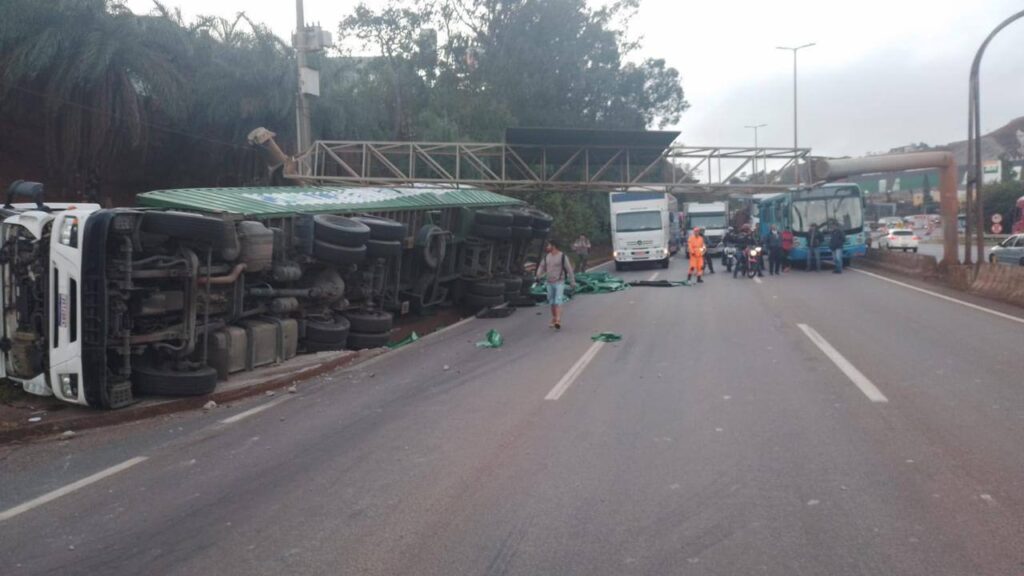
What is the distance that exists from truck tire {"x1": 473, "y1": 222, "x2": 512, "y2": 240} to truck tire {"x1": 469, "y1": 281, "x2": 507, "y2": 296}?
109 cm

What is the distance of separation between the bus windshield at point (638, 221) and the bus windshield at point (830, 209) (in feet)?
21.3

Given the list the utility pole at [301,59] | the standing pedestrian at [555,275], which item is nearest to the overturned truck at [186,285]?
the standing pedestrian at [555,275]

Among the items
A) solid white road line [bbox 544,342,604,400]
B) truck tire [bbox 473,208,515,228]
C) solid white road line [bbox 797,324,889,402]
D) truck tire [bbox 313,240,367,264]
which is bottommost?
solid white road line [bbox 544,342,604,400]

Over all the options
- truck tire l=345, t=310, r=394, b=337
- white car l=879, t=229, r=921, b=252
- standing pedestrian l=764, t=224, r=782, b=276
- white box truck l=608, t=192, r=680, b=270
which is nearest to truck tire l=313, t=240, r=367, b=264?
truck tire l=345, t=310, r=394, b=337

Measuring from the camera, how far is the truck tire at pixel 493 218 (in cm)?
2103

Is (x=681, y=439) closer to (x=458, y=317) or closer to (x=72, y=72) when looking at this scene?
(x=458, y=317)

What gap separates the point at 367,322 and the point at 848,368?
7.66 meters

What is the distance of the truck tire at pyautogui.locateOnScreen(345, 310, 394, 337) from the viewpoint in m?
15.2

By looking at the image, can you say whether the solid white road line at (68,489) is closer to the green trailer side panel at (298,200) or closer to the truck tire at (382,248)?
the green trailer side panel at (298,200)

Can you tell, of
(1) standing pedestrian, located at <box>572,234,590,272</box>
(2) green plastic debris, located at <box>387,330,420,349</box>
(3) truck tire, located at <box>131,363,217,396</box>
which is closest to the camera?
(3) truck tire, located at <box>131,363,217,396</box>

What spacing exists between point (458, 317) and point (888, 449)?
47.1 feet

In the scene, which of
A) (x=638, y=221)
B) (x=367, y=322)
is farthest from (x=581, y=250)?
(x=367, y=322)

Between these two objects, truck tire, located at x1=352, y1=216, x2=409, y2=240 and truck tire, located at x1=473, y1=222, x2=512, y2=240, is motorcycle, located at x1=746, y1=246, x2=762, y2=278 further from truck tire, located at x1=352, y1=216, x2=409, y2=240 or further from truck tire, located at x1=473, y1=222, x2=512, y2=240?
truck tire, located at x1=352, y1=216, x2=409, y2=240

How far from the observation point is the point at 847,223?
1307 inches
